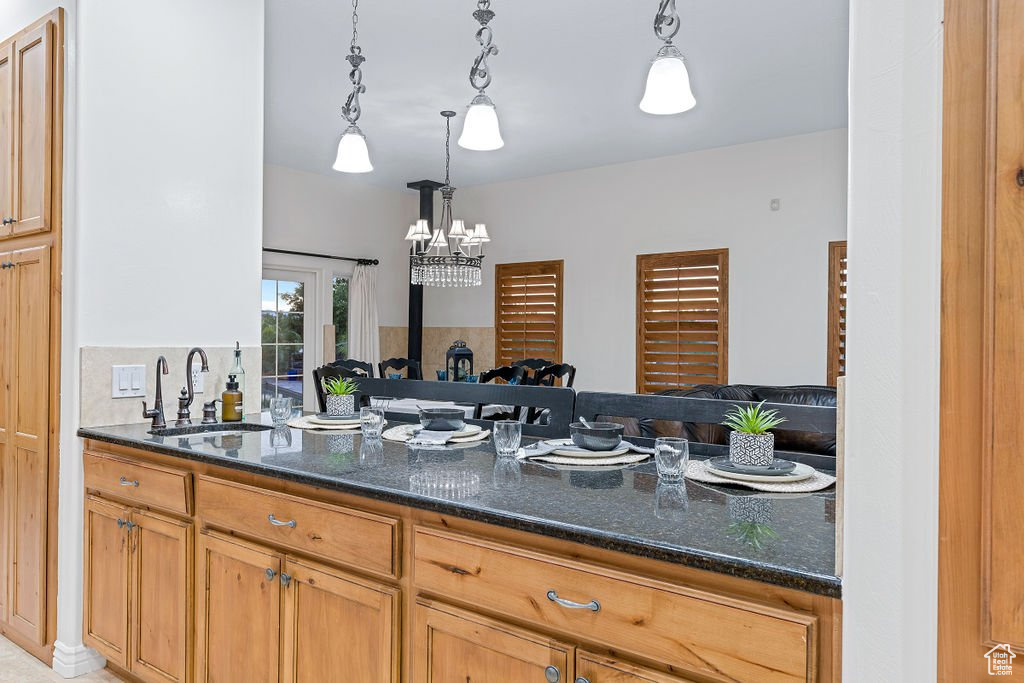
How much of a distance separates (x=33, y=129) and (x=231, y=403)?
1.24 m

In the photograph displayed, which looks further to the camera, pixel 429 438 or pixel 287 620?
pixel 429 438

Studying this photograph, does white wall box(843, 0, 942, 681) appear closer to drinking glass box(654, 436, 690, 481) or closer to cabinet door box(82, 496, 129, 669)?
drinking glass box(654, 436, 690, 481)

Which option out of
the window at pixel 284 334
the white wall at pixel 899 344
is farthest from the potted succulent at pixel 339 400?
the window at pixel 284 334

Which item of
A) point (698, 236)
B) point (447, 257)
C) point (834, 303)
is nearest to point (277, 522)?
point (447, 257)

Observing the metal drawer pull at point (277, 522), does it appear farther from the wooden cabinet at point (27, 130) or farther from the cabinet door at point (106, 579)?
the wooden cabinet at point (27, 130)

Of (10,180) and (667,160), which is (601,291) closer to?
(667,160)

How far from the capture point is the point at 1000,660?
0.89 m

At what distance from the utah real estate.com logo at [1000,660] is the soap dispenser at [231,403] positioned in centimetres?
247

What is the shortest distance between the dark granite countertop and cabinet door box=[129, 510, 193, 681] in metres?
0.26

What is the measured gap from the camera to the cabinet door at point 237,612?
1775 millimetres

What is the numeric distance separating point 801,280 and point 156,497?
4760 mm

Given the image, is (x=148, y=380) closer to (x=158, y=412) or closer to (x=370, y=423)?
(x=158, y=412)

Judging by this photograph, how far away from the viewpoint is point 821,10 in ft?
11.1

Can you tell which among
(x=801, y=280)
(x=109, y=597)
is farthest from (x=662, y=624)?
(x=801, y=280)
